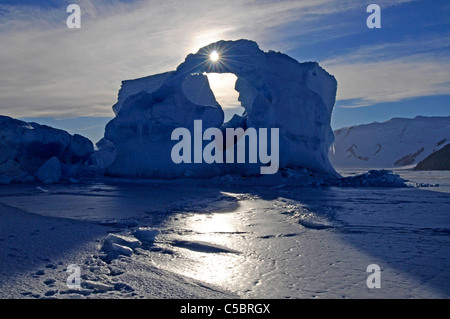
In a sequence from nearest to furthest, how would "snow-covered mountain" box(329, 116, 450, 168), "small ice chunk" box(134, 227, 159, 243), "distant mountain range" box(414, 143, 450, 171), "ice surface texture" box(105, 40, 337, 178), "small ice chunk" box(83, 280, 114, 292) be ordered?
"small ice chunk" box(83, 280, 114, 292), "small ice chunk" box(134, 227, 159, 243), "ice surface texture" box(105, 40, 337, 178), "distant mountain range" box(414, 143, 450, 171), "snow-covered mountain" box(329, 116, 450, 168)

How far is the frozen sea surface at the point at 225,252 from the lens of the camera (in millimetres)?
2254

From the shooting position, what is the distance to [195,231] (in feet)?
13.0

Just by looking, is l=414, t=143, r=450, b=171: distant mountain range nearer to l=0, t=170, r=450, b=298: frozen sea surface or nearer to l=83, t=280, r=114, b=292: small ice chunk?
l=0, t=170, r=450, b=298: frozen sea surface

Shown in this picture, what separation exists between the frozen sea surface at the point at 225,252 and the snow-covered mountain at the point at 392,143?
3092 cm

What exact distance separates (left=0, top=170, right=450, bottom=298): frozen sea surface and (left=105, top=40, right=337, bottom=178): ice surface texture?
19.5 feet

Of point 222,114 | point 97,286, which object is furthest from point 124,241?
point 222,114

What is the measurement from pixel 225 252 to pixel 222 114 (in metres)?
8.94

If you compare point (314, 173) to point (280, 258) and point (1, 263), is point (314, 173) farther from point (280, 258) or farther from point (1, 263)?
point (1, 263)

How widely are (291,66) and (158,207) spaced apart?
801 centimetres

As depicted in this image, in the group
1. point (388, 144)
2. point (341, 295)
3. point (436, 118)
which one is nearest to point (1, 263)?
point (341, 295)

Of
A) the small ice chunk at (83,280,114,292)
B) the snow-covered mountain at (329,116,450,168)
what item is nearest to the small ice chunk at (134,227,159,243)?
the small ice chunk at (83,280,114,292)

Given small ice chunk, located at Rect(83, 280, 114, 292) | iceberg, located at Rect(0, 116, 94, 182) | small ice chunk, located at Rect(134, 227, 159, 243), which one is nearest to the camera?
small ice chunk, located at Rect(83, 280, 114, 292)

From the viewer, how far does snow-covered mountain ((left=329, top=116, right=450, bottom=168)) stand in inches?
1425

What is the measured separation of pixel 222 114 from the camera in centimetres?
1181
